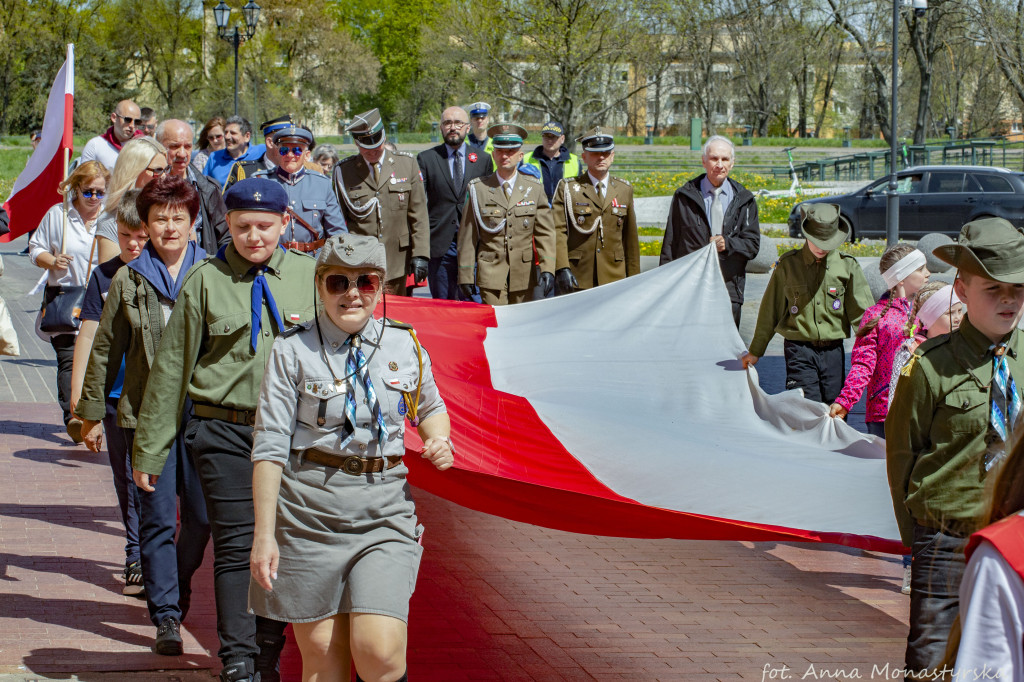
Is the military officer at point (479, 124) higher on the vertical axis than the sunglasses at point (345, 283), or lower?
higher

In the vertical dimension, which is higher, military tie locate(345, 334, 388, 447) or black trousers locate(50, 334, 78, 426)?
military tie locate(345, 334, 388, 447)

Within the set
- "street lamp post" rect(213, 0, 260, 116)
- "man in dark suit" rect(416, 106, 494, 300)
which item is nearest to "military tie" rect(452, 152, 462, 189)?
"man in dark suit" rect(416, 106, 494, 300)

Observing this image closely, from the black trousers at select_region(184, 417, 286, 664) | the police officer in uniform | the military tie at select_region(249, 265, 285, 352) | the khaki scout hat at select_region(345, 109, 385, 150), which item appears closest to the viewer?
the black trousers at select_region(184, 417, 286, 664)

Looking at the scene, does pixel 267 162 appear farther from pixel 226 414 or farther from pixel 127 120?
pixel 226 414

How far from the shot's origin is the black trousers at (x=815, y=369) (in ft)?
23.4

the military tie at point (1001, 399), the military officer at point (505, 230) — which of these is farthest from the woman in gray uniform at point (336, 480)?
the military officer at point (505, 230)

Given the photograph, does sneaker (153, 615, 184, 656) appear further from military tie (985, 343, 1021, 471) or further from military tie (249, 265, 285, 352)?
military tie (985, 343, 1021, 471)

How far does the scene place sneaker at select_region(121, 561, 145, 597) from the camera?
19.4 feet

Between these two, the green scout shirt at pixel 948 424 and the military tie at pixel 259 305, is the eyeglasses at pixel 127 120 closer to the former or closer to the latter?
the military tie at pixel 259 305

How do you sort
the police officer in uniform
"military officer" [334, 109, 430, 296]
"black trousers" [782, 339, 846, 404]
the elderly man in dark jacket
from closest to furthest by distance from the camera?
"black trousers" [782, 339, 846, 404] → the police officer in uniform → the elderly man in dark jacket → "military officer" [334, 109, 430, 296]

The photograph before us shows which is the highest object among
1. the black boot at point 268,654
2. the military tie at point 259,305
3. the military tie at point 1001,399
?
A: the military tie at point 259,305

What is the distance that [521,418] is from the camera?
6.02 meters

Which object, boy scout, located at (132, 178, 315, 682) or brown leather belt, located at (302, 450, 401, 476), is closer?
brown leather belt, located at (302, 450, 401, 476)

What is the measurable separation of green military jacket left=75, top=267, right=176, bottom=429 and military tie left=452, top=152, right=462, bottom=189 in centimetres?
587
